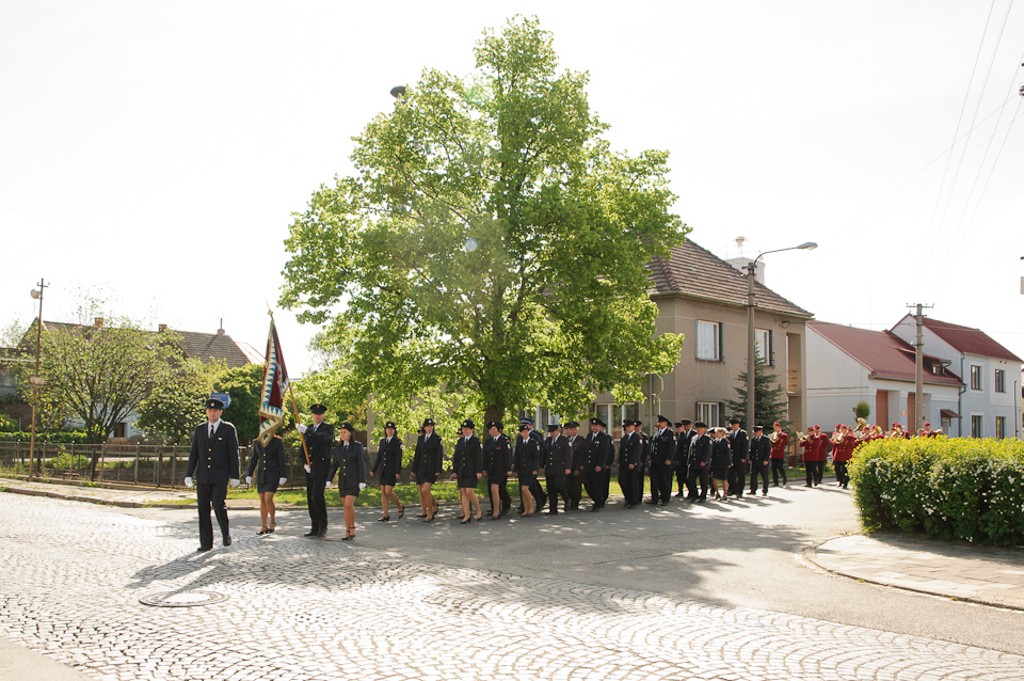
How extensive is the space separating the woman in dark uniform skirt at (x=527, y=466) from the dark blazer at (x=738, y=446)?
6.09 meters

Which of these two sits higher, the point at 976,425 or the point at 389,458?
the point at 976,425

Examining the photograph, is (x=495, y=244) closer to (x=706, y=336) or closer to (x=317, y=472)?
(x=317, y=472)

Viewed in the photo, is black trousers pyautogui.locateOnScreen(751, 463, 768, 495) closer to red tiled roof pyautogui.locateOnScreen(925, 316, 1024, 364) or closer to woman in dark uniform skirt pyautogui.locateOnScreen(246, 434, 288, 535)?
woman in dark uniform skirt pyautogui.locateOnScreen(246, 434, 288, 535)

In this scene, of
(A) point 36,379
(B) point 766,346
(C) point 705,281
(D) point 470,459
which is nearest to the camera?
(D) point 470,459

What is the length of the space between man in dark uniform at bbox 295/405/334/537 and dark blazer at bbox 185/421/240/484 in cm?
127

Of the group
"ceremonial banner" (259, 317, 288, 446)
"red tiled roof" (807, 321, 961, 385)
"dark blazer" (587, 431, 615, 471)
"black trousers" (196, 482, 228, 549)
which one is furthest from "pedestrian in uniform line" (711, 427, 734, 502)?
"red tiled roof" (807, 321, 961, 385)

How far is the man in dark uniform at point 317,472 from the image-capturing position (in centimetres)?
1326

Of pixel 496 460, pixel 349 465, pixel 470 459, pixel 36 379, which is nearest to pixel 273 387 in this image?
pixel 349 465

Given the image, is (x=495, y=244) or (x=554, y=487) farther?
(x=495, y=244)

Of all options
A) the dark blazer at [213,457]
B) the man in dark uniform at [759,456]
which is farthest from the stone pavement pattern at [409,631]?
the man in dark uniform at [759,456]

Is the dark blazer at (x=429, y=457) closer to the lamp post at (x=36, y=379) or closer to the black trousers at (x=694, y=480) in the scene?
the black trousers at (x=694, y=480)

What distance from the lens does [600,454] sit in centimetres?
1809

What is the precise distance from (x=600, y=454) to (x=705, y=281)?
20.2m

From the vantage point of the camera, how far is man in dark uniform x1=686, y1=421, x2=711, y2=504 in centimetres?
1999
